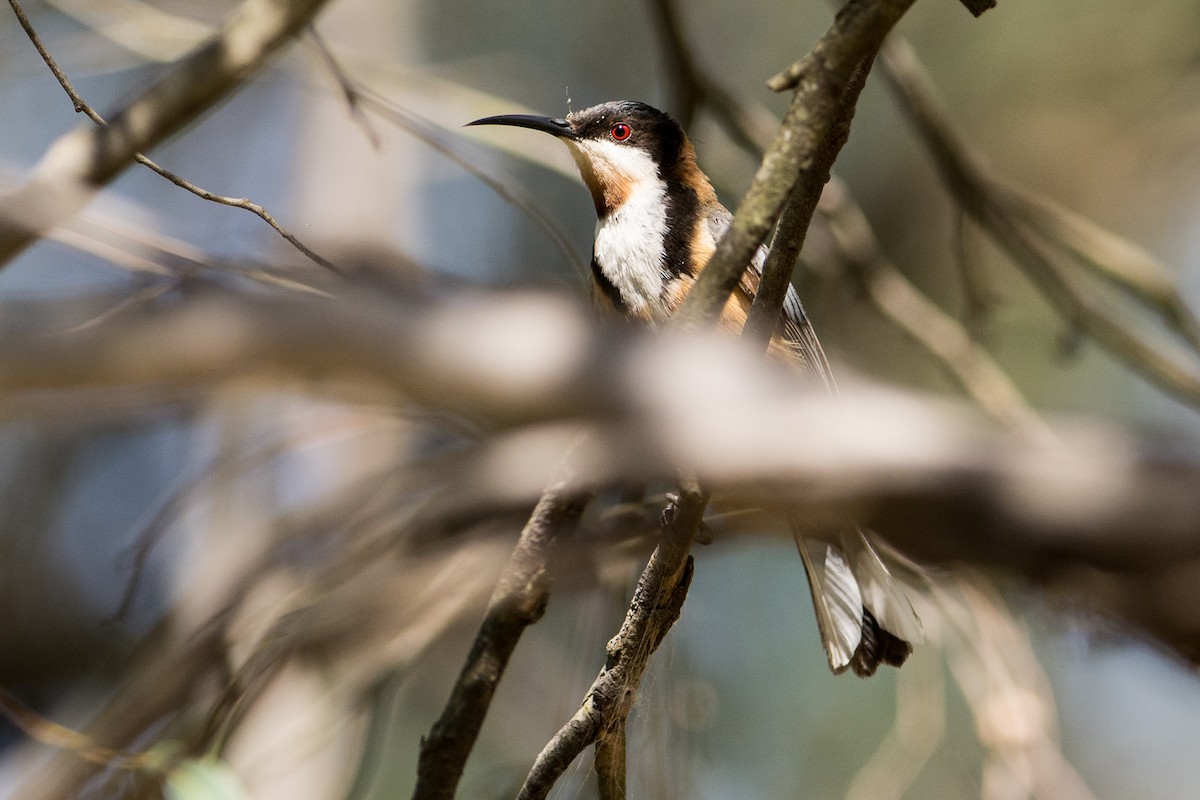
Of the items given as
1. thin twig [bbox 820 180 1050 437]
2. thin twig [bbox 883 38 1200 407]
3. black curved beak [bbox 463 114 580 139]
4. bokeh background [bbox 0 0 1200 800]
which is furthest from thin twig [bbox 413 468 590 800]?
thin twig [bbox 883 38 1200 407]

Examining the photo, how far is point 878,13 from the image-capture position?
1.34 m

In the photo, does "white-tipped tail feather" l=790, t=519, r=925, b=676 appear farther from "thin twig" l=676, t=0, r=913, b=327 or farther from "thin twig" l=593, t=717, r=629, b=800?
"thin twig" l=676, t=0, r=913, b=327

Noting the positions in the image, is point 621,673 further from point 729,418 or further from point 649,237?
point 649,237

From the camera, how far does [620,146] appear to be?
3.71 meters

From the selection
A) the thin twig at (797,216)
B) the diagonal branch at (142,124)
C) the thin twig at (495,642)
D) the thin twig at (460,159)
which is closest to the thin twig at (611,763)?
the thin twig at (495,642)

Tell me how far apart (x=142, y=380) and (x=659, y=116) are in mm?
2465

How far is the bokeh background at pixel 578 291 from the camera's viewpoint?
308cm

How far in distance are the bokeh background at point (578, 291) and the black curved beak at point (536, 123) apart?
0.11 metres

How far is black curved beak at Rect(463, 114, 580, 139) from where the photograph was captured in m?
3.60

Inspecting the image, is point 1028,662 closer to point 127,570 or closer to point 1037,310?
point 127,570

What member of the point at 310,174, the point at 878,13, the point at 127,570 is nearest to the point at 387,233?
the point at 310,174

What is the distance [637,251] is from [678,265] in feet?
0.47

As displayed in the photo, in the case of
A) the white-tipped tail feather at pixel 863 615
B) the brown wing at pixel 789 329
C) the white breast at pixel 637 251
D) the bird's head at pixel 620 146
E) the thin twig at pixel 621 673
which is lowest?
the thin twig at pixel 621 673

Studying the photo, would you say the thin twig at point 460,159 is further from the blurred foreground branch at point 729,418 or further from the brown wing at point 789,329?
the blurred foreground branch at point 729,418
